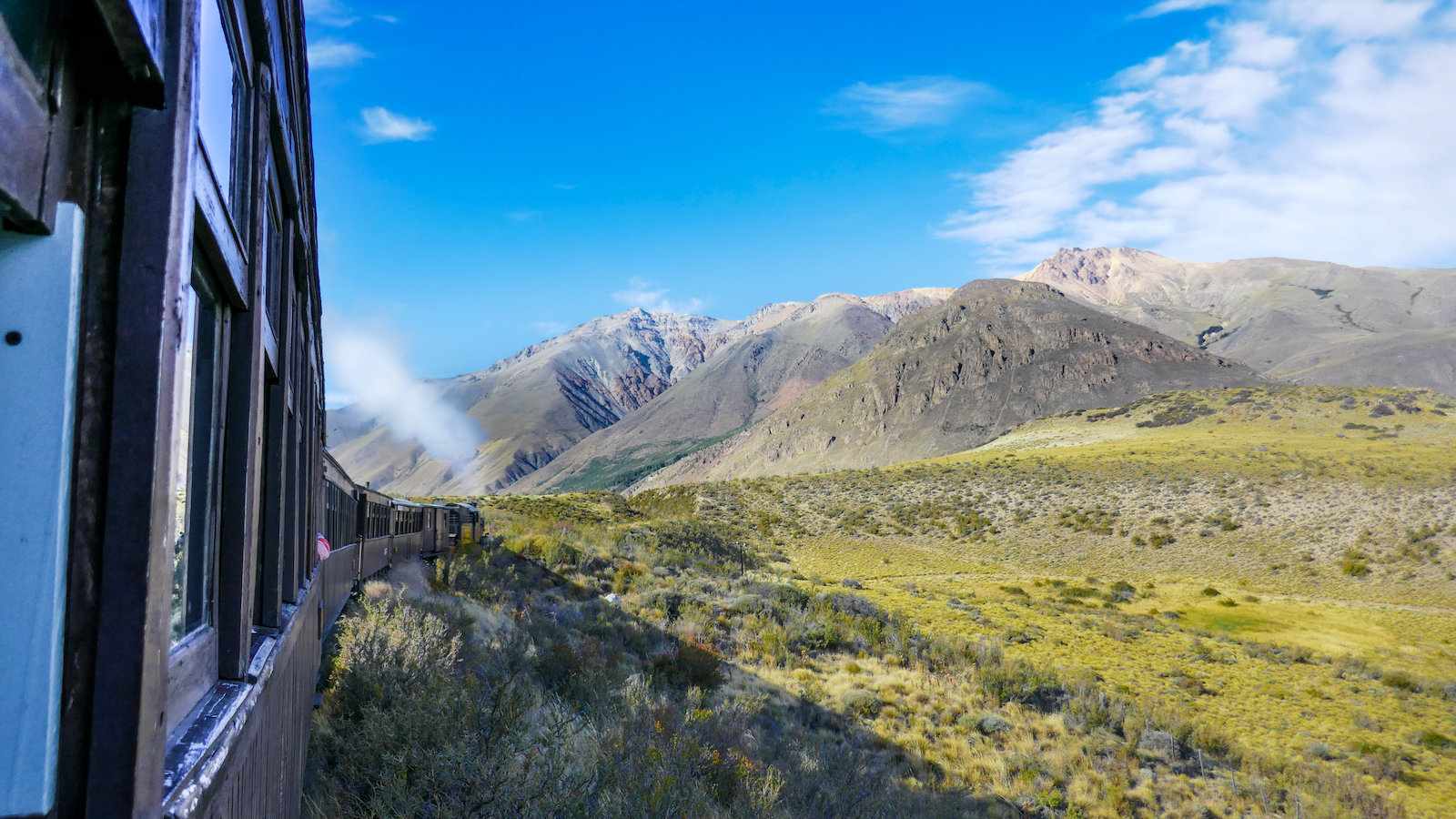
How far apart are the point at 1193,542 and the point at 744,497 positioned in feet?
95.0

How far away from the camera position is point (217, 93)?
6.70 feet

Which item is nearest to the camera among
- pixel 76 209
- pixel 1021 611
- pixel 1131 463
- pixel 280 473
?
pixel 76 209

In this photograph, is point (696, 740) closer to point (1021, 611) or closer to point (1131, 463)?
point (1021, 611)

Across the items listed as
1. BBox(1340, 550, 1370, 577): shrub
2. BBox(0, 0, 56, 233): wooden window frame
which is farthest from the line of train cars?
BBox(1340, 550, 1370, 577): shrub

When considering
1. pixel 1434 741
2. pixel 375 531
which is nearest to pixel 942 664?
pixel 1434 741

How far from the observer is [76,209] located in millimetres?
1163

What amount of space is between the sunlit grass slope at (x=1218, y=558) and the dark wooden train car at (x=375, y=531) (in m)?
15.0

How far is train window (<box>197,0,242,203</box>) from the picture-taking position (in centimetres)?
179

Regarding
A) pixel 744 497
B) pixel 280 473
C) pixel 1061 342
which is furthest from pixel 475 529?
pixel 1061 342

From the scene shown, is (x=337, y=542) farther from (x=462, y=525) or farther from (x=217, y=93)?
(x=462, y=525)

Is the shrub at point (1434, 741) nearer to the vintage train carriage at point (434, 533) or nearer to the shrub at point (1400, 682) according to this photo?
the shrub at point (1400, 682)

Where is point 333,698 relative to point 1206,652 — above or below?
above

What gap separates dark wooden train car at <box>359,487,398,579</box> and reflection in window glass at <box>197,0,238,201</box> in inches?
435

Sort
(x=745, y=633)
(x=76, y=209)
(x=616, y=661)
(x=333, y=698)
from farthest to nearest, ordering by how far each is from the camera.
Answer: (x=745, y=633), (x=616, y=661), (x=333, y=698), (x=76, y=209)
